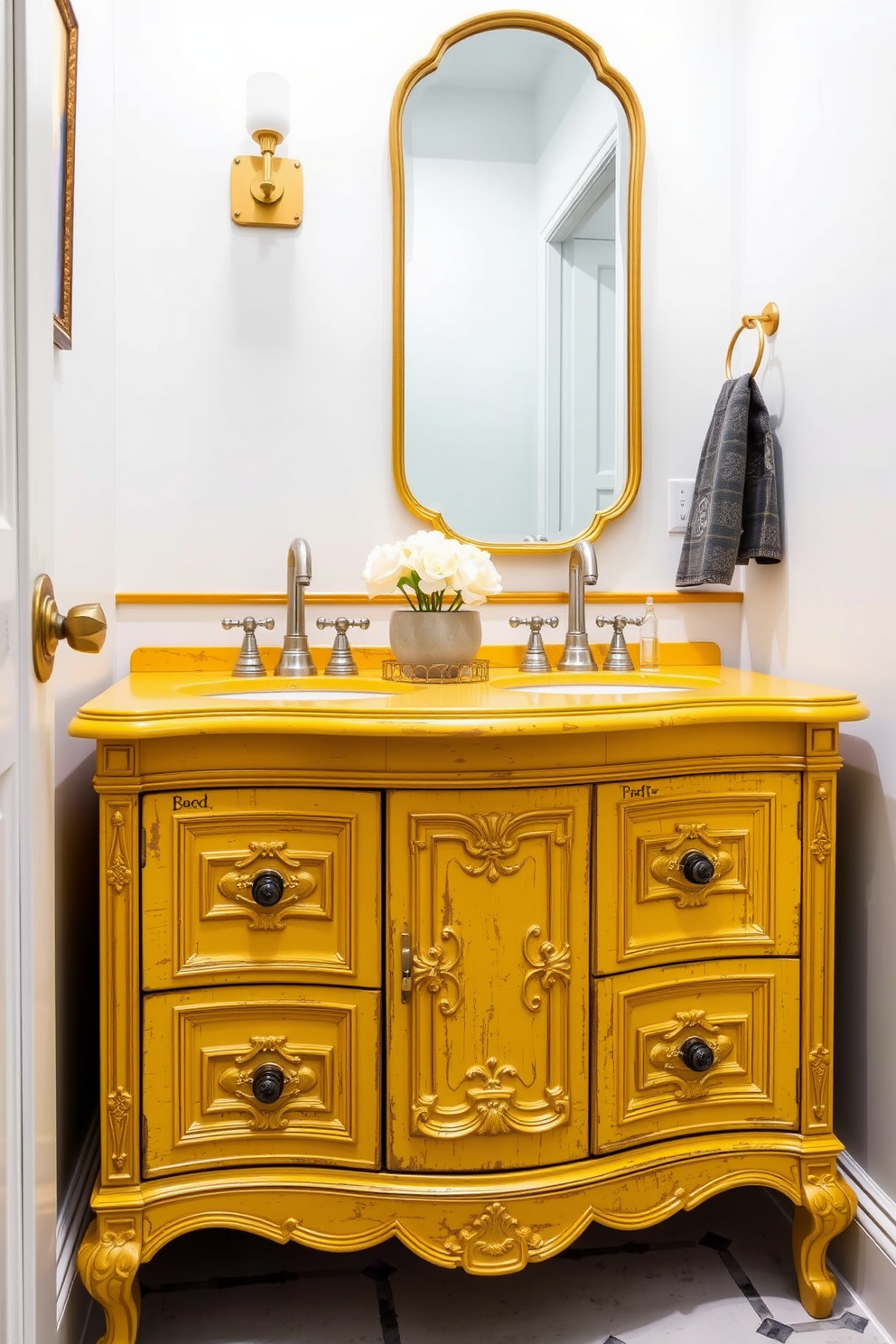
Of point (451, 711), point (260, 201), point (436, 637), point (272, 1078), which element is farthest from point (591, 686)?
point (260, 201)

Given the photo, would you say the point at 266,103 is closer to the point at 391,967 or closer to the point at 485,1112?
the point at 391,967

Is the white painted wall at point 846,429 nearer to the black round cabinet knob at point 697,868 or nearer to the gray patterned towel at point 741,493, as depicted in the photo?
the gray patterned towel at point 741,493

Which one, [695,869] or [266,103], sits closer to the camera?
[695,869]

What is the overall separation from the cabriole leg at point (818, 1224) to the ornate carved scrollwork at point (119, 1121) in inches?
32.3

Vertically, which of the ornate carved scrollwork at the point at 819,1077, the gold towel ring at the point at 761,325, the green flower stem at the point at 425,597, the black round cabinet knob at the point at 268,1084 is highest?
the gold towel ring at the point at 761,325

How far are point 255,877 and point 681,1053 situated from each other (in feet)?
1.86

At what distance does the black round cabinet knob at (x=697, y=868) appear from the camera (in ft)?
3.69

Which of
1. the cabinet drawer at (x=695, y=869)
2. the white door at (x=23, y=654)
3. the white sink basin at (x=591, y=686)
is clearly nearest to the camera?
the white door at (x=23, y=654)

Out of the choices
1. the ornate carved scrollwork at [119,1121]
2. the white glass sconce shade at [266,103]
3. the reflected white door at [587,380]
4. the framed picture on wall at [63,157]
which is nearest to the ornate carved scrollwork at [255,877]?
the ornate carved scrollwork at [119,1121]

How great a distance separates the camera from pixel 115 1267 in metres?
1.04

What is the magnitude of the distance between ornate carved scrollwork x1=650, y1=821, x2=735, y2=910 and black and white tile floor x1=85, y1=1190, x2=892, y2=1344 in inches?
21.2

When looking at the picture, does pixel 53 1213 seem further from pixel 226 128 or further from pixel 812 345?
pixel 226 128

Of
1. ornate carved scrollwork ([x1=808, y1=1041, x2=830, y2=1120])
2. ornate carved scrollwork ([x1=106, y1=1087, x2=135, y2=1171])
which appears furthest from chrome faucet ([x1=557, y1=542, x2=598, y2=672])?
ornate carved scrollwork ([x1=106, y1=1087, x2=135, y2=1171])

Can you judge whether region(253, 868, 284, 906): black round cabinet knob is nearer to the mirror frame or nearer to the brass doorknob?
the brass doorknob
